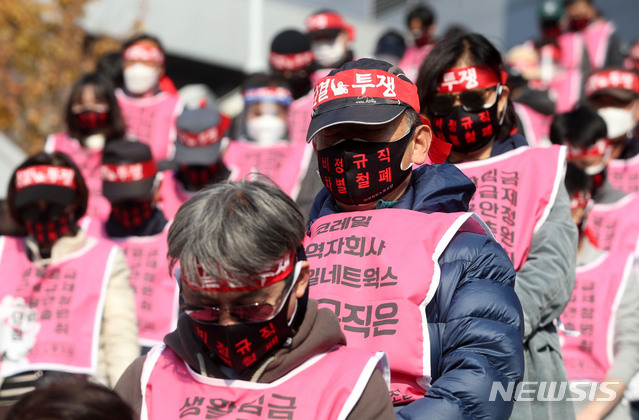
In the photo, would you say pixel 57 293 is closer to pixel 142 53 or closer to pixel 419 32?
pixel 142 53

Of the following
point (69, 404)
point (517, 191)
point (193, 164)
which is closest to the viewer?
point (69, 404)

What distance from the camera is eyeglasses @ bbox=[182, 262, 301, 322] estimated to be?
2.57 m

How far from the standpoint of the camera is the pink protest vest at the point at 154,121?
855 cm

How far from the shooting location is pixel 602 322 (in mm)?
5316

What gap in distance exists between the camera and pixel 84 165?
7707 mm

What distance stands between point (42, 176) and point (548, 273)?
309 centimetres

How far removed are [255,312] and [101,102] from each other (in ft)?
18.6

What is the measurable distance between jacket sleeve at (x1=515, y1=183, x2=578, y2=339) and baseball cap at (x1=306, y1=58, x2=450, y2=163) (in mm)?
917

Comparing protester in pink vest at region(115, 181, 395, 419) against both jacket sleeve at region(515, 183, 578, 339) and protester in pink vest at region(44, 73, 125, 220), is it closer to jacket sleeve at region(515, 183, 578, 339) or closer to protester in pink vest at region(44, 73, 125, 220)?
jacket sleeve at region(515, 183, 578, 339)

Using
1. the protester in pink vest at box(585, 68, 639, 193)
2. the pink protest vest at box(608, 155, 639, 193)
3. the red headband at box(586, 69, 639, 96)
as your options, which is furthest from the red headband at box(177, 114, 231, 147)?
the red headband at box(586, 69, 639, 96)

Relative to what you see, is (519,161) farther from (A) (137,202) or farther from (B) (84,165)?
(B) (84,165)

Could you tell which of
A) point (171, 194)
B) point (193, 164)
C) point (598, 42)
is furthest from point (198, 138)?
point (598, 42)

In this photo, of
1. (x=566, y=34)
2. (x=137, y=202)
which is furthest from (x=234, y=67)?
(x=137, y=202)

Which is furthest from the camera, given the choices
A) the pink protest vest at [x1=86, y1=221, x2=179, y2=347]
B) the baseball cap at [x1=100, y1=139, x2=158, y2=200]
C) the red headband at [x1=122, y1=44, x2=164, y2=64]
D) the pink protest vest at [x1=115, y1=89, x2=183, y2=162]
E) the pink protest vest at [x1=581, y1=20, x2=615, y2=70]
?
the pink protest vest at [x1=581, y1=20, x2=615, y2=70]
